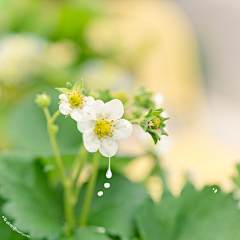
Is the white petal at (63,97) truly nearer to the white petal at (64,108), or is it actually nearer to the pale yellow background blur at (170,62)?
the white petal at (64,108)

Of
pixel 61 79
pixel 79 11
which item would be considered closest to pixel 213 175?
pixel 61 79

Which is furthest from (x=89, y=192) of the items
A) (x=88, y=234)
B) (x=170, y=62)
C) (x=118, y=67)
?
(x=170, y=62)

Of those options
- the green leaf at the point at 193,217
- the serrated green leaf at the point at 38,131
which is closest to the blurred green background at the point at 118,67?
the serrated green leaf at the point at 38,131

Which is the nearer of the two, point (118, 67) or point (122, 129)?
point (122, 129)

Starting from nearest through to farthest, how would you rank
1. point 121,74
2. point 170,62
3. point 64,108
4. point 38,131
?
point 64,108 < point 38,131 < point 121,74 < point 170,62

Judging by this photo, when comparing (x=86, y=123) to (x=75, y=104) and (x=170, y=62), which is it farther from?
(x=170, y=62)

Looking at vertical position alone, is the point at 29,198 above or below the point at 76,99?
below

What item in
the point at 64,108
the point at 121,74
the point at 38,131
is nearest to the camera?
the point at 64,108

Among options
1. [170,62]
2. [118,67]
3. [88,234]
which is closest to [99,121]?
[88,234]
